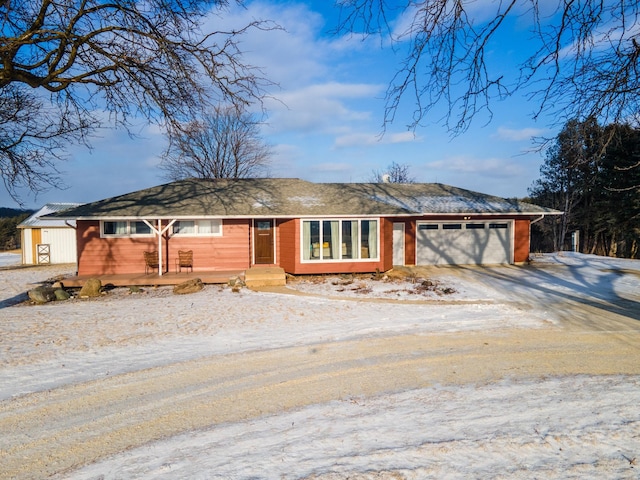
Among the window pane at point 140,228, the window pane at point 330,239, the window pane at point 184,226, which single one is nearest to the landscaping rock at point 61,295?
the window pane at point 140,228

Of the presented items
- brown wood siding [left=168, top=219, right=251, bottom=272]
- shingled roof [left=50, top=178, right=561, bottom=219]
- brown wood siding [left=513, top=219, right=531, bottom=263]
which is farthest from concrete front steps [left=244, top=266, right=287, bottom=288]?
brown wood siding [left=513, top=219, right=531, bottom=263]

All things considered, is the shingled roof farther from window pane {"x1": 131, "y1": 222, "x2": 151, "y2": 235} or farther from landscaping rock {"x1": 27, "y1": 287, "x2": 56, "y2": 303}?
landscaping rock {"x1": 27, "y1": 287, "x2": 56, "y2": 303}

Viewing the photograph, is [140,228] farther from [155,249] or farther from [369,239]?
[369,239]

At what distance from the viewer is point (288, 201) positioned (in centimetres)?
1619

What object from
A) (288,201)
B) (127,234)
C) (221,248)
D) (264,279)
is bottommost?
(264,279)

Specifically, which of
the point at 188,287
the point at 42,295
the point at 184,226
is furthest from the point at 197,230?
the point at 42,295

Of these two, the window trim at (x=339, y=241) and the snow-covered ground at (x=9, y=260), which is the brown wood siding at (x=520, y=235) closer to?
the window trim at (x=339, y=241)

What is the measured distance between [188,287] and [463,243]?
11932mm

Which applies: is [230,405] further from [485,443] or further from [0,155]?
[0,155]

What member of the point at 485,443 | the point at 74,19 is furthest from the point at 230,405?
the point at 74,19

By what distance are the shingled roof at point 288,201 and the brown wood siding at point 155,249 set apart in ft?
3.01

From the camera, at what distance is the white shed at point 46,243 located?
24.5m

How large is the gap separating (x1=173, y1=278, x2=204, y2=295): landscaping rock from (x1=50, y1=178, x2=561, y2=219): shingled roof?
2.62 meters

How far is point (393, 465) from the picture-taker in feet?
10.1
